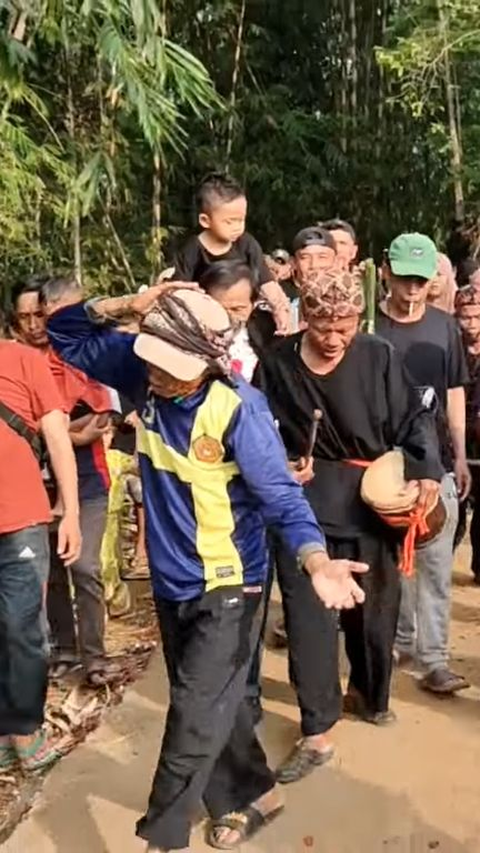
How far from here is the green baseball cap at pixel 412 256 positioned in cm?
450

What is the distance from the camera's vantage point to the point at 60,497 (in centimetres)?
424

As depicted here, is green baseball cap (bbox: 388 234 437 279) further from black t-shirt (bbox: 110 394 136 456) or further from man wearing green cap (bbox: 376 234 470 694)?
black t-shirt (bbox: 110 394 136 456)

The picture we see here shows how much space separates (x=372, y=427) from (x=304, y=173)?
12625 mm

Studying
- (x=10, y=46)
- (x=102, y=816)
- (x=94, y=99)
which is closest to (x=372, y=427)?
(x=102, y=816)

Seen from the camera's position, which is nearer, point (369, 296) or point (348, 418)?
point (348, 418)

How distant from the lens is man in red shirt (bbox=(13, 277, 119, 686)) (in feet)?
16.2

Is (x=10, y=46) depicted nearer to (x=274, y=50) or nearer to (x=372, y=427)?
(x=372, y=427)

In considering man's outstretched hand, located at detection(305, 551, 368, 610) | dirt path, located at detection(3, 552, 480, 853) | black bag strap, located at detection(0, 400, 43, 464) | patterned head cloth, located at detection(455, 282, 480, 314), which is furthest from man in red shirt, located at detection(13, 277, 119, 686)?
man's outstretched hand, located at detection(305, 551, 368, 610)

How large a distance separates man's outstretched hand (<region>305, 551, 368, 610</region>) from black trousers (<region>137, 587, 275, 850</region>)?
42 cm

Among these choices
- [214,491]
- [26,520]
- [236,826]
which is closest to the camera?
[214,491]

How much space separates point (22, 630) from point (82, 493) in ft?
3.34

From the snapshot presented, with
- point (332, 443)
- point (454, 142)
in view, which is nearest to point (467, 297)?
point (332, 443)

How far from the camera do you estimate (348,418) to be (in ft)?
13.5

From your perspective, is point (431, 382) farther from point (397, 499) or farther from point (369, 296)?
point (369, 296)
